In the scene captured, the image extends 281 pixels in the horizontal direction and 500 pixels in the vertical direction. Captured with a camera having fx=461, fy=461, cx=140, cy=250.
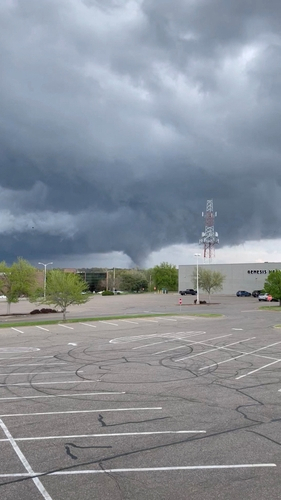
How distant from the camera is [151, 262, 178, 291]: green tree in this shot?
141875 mm

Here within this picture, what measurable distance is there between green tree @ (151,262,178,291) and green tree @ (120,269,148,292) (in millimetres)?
4247

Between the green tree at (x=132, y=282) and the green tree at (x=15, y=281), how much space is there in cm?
9607

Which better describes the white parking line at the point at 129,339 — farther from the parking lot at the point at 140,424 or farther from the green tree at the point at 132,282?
the green tree at the point at 132,282

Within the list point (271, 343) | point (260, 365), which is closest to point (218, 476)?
point (260, 365)

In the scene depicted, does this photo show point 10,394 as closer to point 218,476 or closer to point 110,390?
point 110,390

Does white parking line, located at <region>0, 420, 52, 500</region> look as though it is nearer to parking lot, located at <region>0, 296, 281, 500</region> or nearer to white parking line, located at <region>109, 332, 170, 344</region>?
parking lot, located at <region>0, 296, 281, 500</region>

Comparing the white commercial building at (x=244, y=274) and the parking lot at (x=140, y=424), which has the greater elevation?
the white commercial building at (x=244, y=274)

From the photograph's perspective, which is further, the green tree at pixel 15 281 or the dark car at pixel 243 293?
the dark car at pixel 243 293

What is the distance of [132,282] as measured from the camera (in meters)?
147

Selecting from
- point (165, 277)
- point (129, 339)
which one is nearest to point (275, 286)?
point (129, 339)

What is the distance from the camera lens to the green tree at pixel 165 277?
465ft

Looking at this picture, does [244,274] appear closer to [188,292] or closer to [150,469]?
[188,292]

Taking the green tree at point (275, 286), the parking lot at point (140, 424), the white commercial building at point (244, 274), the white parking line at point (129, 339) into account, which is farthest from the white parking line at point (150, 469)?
the white commercial building at point (244, 274)

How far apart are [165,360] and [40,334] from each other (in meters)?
13.2
